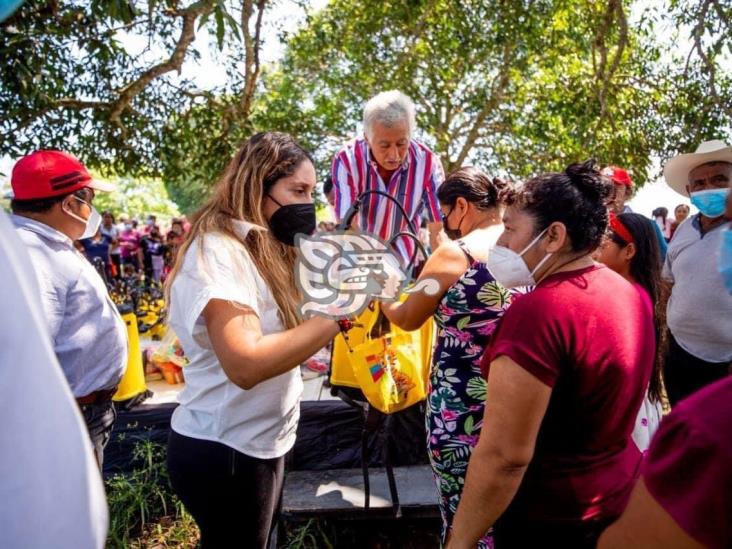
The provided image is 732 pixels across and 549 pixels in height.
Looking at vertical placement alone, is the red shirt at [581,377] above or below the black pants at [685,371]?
Result: above

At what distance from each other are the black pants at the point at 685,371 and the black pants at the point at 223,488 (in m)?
2.47

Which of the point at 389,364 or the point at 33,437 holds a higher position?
the point at 33,437

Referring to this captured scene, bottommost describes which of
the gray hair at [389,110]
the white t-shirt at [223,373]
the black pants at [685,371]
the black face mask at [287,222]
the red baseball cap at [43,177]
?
the black pants at [685,371]

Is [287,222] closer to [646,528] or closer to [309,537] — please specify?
[646,528]

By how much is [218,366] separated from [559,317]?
37.8 inches

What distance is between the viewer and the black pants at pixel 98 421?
2.51 m

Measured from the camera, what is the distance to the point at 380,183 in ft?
11.1

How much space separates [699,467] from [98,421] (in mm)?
2580

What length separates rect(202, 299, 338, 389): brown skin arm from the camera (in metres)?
1.35

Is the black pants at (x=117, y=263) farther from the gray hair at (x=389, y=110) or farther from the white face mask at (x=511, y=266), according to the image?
the white face mask at (x=511, y=266)

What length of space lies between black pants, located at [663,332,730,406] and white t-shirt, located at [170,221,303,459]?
2468 millimetres

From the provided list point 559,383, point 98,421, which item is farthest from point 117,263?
point 559,383

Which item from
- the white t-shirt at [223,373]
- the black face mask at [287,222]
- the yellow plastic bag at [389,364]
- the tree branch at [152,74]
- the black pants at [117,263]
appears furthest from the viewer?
the black pants at [117,263]

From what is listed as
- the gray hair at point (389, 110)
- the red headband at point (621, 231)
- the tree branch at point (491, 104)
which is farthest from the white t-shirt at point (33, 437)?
the tree branch at point (491, 104)
